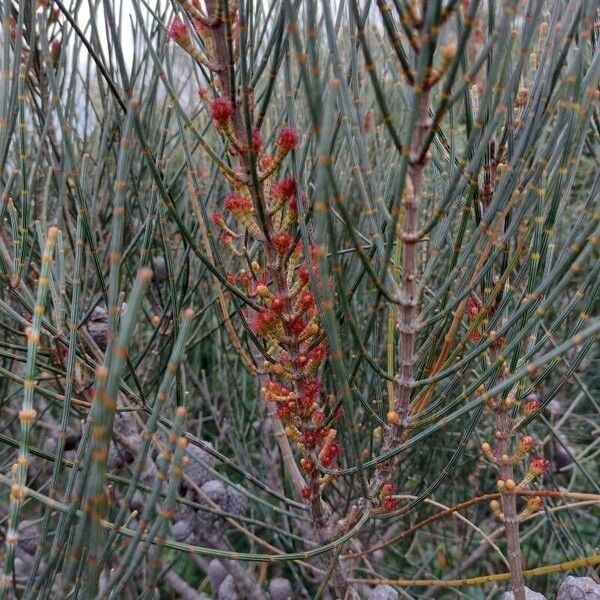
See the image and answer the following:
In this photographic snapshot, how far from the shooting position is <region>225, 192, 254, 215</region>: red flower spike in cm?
65

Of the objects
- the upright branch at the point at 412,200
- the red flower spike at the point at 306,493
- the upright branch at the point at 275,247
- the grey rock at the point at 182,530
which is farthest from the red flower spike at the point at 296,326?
the grey rock at the point at 182,530

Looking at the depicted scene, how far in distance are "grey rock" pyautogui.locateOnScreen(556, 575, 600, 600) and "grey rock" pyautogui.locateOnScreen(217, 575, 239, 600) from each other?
0.66 metres

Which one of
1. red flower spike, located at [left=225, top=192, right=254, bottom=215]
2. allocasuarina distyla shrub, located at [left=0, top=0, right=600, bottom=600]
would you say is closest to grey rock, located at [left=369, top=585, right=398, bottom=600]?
allocasuarina distyla shrub, located at [left=0, top=0, right=600, bottom=600]

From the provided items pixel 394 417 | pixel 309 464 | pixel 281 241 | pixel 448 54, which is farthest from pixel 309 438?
pixel 448 54

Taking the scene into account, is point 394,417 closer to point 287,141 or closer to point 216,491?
point 287,141

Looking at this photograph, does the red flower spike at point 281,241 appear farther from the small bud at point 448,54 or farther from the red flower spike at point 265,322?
the small bud at point 448,54

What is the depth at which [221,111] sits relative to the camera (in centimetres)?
61

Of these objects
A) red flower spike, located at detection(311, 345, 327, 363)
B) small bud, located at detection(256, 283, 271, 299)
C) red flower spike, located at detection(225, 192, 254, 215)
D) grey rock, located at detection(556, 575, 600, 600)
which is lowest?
grey rock, located at detection(556, 575, 600, 600)

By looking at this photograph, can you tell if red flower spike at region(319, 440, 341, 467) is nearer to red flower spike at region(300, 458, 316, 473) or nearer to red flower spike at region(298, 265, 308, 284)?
red flower spike at region(300, 458, 316, 473)

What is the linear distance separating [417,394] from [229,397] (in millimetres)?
639

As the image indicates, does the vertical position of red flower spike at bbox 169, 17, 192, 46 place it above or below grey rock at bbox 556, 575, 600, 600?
above

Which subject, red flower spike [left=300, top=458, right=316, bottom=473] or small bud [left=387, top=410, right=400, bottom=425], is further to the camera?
red flower spike [left=300, top=458, right=316, bottom=473]

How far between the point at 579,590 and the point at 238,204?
57 cm

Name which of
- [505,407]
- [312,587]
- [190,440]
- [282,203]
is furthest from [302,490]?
[312,587]
